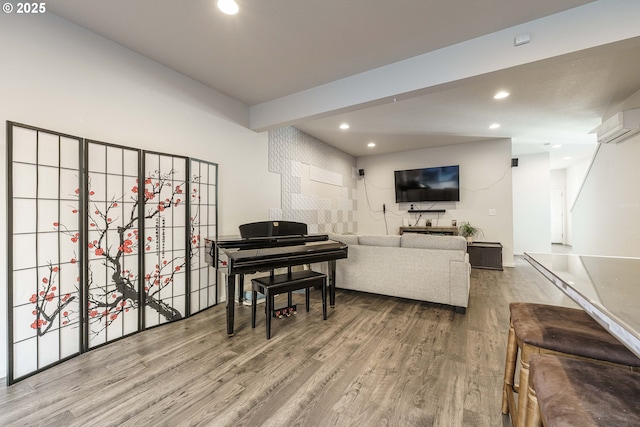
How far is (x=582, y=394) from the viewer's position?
769 millimetres

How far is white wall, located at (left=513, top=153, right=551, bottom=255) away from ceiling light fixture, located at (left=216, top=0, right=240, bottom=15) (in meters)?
7.68

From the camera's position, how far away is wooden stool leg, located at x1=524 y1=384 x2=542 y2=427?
0.94 metres

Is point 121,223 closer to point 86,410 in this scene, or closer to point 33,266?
point 33,266

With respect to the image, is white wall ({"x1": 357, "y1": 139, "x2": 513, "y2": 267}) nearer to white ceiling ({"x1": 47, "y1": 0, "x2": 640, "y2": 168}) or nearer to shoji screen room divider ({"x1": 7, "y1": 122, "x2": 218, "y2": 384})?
white ceiling ({"x1": 47, "y1": 0, "x2": 640, "y2": 168})

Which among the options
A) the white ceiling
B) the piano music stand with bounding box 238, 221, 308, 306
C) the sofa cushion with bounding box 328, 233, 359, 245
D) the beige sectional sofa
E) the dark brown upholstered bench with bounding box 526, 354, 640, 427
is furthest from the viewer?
the sofa cushion with bounding box 328, 233, 359, 245

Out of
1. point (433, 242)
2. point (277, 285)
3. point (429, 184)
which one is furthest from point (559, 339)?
point (429, 184)

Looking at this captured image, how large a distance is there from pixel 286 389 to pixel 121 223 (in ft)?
6.73

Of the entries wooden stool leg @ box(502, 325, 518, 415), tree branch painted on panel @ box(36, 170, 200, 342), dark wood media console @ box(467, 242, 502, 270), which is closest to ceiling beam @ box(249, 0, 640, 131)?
tree branch painted on panel @ box(36, 170, 200, 342)

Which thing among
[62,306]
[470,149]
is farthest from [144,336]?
[470,149]

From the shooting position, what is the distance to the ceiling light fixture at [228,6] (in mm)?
1945

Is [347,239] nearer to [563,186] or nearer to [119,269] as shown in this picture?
[119,269]

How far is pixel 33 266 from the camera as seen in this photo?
1.92 m

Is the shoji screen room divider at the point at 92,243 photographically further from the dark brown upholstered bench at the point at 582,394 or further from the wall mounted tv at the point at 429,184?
the wall mounted tv at the point at 429,184

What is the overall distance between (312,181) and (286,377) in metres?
3.81
